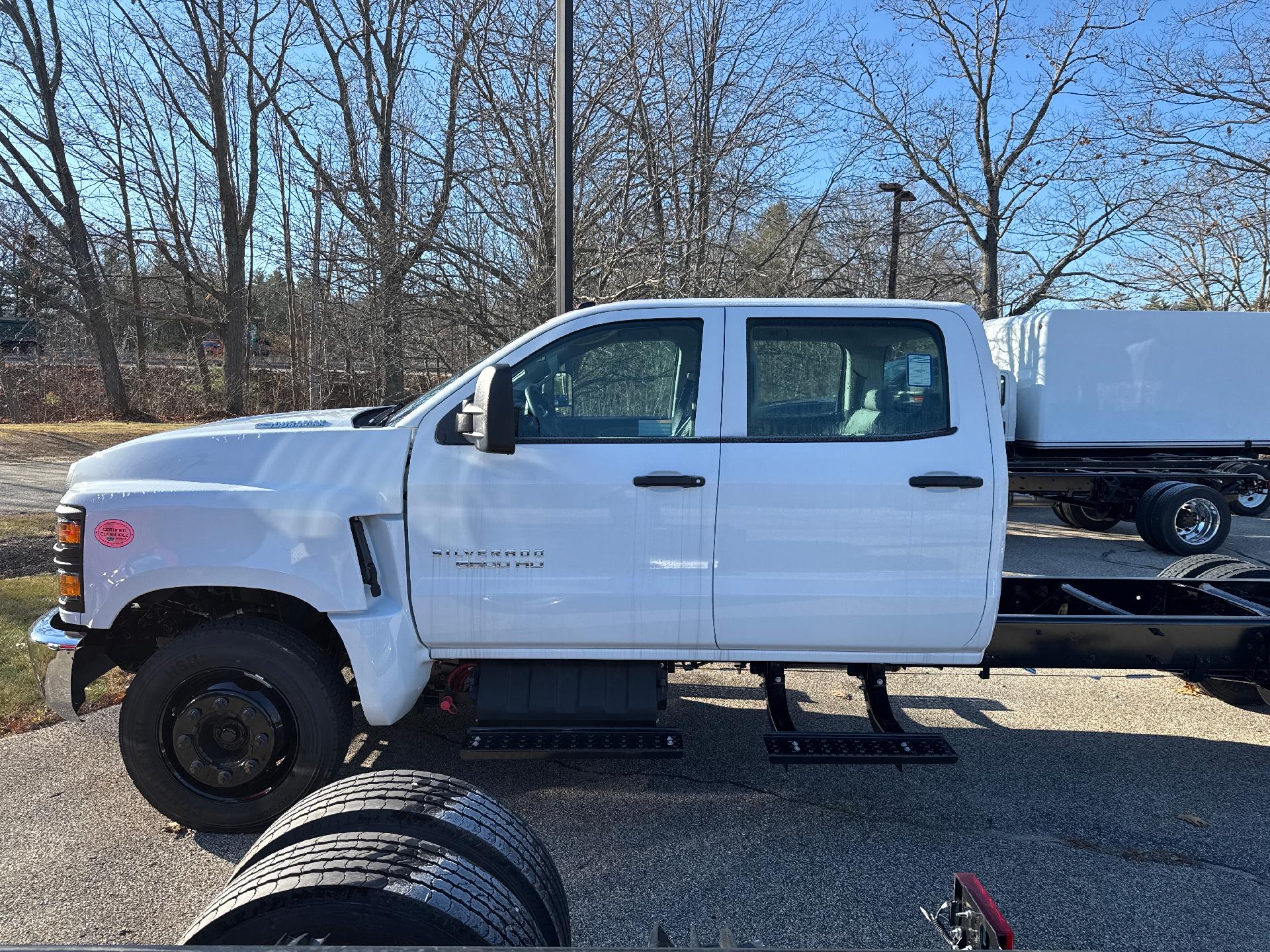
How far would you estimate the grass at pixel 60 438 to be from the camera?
1639 cm

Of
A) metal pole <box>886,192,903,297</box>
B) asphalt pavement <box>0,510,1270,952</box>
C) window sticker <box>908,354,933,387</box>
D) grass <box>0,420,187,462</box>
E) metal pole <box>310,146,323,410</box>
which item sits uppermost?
metal pole <box>886,192,903,297</box>

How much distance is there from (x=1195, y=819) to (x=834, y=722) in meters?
1.68

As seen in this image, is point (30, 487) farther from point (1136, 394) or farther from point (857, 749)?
point (1136, 394)

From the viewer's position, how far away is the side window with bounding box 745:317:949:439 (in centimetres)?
372

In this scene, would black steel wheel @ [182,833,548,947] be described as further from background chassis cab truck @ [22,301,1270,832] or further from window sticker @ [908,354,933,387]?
window sticker @ [908,354,933,387]

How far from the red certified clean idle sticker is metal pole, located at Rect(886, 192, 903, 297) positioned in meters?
16.1

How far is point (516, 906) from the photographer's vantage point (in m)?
1.87

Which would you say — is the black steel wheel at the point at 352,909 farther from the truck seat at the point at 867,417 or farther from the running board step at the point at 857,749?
the truck seat at the point at 867,417

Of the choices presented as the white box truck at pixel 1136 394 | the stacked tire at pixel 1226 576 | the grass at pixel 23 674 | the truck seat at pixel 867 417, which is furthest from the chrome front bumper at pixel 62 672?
the white box truck at pixel 1136 394

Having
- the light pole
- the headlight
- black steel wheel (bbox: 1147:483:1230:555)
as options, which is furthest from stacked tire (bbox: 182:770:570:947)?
the light pole

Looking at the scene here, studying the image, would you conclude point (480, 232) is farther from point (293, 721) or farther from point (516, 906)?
point (516, 906)

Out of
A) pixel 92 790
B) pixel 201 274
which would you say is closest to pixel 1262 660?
pixel 92 790

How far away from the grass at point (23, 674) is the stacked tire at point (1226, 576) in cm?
609

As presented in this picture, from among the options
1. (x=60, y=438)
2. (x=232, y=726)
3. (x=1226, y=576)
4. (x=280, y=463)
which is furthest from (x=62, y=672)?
(x=60, y=438)
